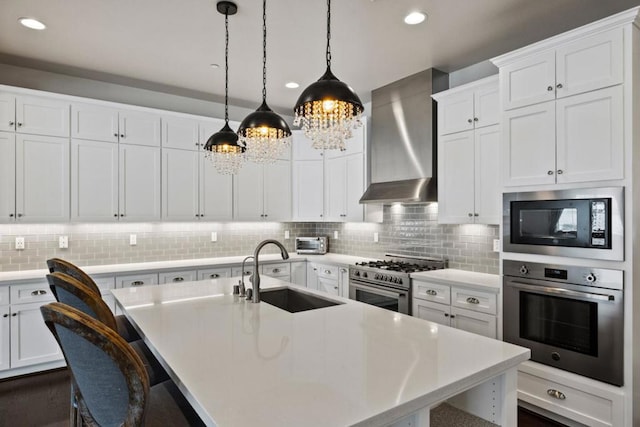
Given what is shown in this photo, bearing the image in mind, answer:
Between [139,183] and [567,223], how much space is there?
3894 mm

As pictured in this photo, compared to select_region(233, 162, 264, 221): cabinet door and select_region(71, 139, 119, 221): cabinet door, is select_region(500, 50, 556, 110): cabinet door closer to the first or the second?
select_region(233, 162, 264, 221): cabinet door

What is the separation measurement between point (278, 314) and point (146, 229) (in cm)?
292

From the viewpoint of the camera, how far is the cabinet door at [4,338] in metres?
3.30

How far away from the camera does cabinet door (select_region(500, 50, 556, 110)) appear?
2.63 metres

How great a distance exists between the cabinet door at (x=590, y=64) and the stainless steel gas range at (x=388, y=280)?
6.37 ft

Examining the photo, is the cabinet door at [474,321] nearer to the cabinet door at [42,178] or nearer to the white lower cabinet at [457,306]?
the white lower cabinet at [457,306]

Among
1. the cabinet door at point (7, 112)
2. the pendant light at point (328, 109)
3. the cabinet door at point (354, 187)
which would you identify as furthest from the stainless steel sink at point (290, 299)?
the cabinet door at point (7, 112)

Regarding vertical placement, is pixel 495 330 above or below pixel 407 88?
below

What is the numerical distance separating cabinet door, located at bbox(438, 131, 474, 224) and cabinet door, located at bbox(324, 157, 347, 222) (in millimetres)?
1412

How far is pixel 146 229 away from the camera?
4.44 m

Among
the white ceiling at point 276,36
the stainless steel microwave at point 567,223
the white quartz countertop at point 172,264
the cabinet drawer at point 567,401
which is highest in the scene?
the white ceiling at point 276,36

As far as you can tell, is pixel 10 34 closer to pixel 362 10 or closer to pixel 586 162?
pixel 362 10

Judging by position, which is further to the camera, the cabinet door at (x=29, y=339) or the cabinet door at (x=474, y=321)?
the cabinet door at (x=29, y=339)

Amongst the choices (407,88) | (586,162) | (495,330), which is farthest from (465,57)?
(495,330)
